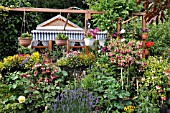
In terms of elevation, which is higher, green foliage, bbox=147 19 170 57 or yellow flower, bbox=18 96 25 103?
green foliage, bbox=147 19 170 57

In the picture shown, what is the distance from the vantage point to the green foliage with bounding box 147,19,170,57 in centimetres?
680

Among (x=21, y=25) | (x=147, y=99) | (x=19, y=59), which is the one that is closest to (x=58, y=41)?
(x=19, y=59)

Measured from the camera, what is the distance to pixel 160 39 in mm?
7008

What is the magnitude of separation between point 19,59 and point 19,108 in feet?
3.63

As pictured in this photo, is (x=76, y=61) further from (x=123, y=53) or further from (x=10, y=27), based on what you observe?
(x=10, y=27)

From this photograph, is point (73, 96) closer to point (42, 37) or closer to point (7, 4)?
point (7, 4)

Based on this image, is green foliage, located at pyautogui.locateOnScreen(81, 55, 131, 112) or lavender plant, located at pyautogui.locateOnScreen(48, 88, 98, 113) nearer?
lavender plant, located at pyautogui.locateOnScreen(48, 88, 98, 113)

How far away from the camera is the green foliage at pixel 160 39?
6804mm

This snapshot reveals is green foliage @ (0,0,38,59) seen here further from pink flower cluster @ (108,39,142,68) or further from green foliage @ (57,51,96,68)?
pink flower cluster @ (108,39,142,68)

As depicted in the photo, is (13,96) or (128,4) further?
(128,4)

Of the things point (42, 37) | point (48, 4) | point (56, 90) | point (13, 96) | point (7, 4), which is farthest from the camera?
point (48, 4)

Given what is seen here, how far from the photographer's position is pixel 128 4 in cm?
557

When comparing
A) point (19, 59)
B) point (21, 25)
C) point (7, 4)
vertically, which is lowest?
point (19, 59)

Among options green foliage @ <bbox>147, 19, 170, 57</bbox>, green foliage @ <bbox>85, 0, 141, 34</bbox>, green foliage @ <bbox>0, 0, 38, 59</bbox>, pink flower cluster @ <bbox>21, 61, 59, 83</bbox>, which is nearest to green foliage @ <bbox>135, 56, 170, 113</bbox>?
pink flower cluster @ <bbox>21, 61, 59, 83</bbox>
